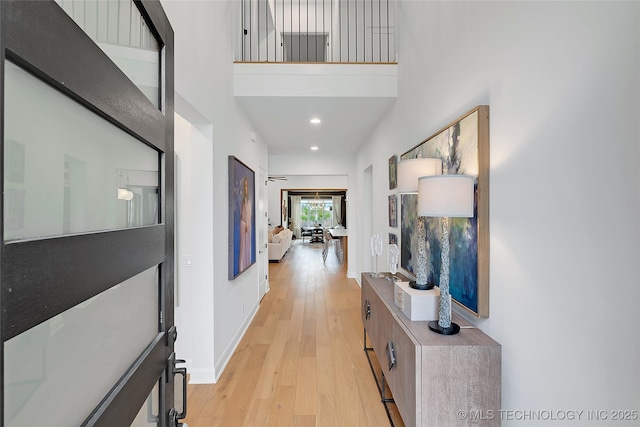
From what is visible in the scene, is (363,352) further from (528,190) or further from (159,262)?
(159,262)

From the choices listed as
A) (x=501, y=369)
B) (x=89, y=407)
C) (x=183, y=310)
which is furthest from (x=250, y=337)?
(x=89, y=407)

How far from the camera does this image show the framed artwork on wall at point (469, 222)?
1.46 metres

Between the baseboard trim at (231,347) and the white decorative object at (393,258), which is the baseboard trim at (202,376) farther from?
the white decorative object at (393,258)

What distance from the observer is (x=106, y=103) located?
0.65 m

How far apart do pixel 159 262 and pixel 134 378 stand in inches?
13.1

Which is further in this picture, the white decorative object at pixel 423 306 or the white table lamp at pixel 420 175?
the white table lamp at pixel 420 175

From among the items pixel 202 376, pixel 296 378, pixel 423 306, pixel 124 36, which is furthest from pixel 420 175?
pixel 202 376

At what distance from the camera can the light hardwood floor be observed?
6.64ft

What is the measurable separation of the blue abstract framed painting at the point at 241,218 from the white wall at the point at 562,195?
6.97 ft

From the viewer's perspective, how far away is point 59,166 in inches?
21.8

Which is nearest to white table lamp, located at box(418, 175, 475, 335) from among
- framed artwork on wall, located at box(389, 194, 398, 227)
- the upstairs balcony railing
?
framed artwork on wall, located at box(389, 194, 398, 227)

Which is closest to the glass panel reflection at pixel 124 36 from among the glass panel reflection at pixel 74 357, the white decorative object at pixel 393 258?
the glass panel reflection at pixel 74 357

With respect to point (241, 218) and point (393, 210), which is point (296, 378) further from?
point (393, 210)

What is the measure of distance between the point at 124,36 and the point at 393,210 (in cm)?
280
